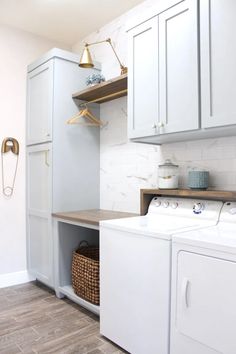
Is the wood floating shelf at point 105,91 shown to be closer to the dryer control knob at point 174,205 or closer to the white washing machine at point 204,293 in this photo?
the dryer control knob at point 174,205

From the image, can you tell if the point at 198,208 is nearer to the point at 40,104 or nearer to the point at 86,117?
the point at 86,117

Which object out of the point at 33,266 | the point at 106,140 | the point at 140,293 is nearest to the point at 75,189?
the point at 106,140

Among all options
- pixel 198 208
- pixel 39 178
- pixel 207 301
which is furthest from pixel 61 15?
pixel 207 301

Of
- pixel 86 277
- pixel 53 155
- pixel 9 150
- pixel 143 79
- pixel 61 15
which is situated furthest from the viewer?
pixel 9 150

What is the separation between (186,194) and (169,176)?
26 centimetres

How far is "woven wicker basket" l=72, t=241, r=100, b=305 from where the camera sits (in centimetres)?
235

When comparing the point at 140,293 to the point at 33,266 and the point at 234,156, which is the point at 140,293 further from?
the point at 33,266

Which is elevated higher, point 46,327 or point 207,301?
point 207,301

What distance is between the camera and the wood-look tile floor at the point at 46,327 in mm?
1957

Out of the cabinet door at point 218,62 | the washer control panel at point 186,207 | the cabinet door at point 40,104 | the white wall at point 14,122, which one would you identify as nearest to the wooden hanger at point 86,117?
the cabinet door at point 40,104

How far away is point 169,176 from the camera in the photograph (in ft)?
7.49

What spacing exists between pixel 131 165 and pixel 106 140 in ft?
1.50

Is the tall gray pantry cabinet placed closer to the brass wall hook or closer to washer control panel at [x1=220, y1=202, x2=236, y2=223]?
the brass wall hook

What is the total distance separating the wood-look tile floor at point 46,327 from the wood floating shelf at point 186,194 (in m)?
0.97
